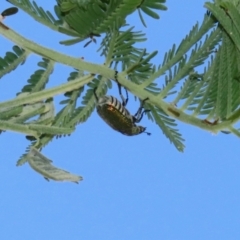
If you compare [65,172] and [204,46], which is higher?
[204,46]

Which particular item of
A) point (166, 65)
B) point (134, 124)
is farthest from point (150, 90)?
point (134, 124)

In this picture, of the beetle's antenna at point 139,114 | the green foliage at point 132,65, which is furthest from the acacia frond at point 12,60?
the beetle's antenna at point 139,114

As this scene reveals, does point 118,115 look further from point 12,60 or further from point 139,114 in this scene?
point 12,60

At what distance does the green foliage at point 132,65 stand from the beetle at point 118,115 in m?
0.14

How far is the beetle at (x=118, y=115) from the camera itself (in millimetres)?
1853

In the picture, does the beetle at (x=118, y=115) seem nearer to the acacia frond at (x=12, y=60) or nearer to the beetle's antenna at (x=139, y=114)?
the beetle's antenna at (x=139, y=114)

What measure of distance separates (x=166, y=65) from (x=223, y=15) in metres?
0.23

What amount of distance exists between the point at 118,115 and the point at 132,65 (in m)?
0.44

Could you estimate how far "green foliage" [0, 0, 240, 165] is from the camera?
4.83 ft

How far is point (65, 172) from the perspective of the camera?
4.90 feet

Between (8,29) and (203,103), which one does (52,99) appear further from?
(203,103)

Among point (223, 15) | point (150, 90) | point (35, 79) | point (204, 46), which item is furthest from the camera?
point (35, 79)

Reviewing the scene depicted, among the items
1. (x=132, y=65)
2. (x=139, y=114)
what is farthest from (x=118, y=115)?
(x=132, y=65)

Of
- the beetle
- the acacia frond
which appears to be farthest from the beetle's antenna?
the acacia frond
